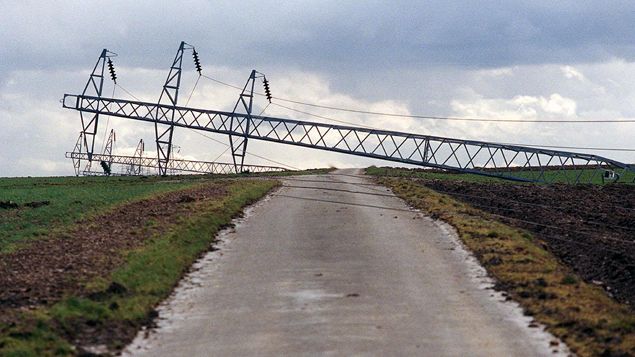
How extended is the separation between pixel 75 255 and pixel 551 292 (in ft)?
39.9

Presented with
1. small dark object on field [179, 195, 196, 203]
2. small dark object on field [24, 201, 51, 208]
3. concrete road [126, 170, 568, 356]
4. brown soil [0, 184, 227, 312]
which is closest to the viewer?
concrete road [126, 170, 568, 356]

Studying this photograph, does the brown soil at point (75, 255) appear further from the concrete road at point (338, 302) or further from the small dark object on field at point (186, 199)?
the small dark object on field at point (186, 199)

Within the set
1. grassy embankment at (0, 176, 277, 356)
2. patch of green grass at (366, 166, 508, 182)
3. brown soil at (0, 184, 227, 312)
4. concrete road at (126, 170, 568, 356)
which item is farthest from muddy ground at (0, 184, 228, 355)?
patch of green grass at (366, 166, 508, 182)

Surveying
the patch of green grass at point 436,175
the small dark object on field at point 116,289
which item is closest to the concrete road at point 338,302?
the small dark object on field at point 116,289

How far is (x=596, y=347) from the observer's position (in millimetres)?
18734

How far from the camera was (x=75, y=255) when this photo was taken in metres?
29.0

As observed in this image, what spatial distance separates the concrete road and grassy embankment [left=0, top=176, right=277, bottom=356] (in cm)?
61

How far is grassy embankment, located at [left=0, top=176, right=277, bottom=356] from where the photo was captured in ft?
63.2

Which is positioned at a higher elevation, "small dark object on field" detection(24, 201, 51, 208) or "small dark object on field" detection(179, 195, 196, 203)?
"small dark object on field" detection(179, 195, 196, 203)

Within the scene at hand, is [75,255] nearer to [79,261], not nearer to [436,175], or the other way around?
[79,261]

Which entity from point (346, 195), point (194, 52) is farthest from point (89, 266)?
point (194, 52)

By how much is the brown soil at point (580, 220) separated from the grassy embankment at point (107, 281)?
404 inches

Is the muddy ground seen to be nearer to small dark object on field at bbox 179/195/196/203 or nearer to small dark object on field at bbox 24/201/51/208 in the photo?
small dark object on field at bbox 179/195/196/203

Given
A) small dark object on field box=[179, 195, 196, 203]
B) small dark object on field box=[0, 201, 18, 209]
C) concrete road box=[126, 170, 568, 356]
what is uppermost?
small dark object on field box=[179, 195, 196, 203]
